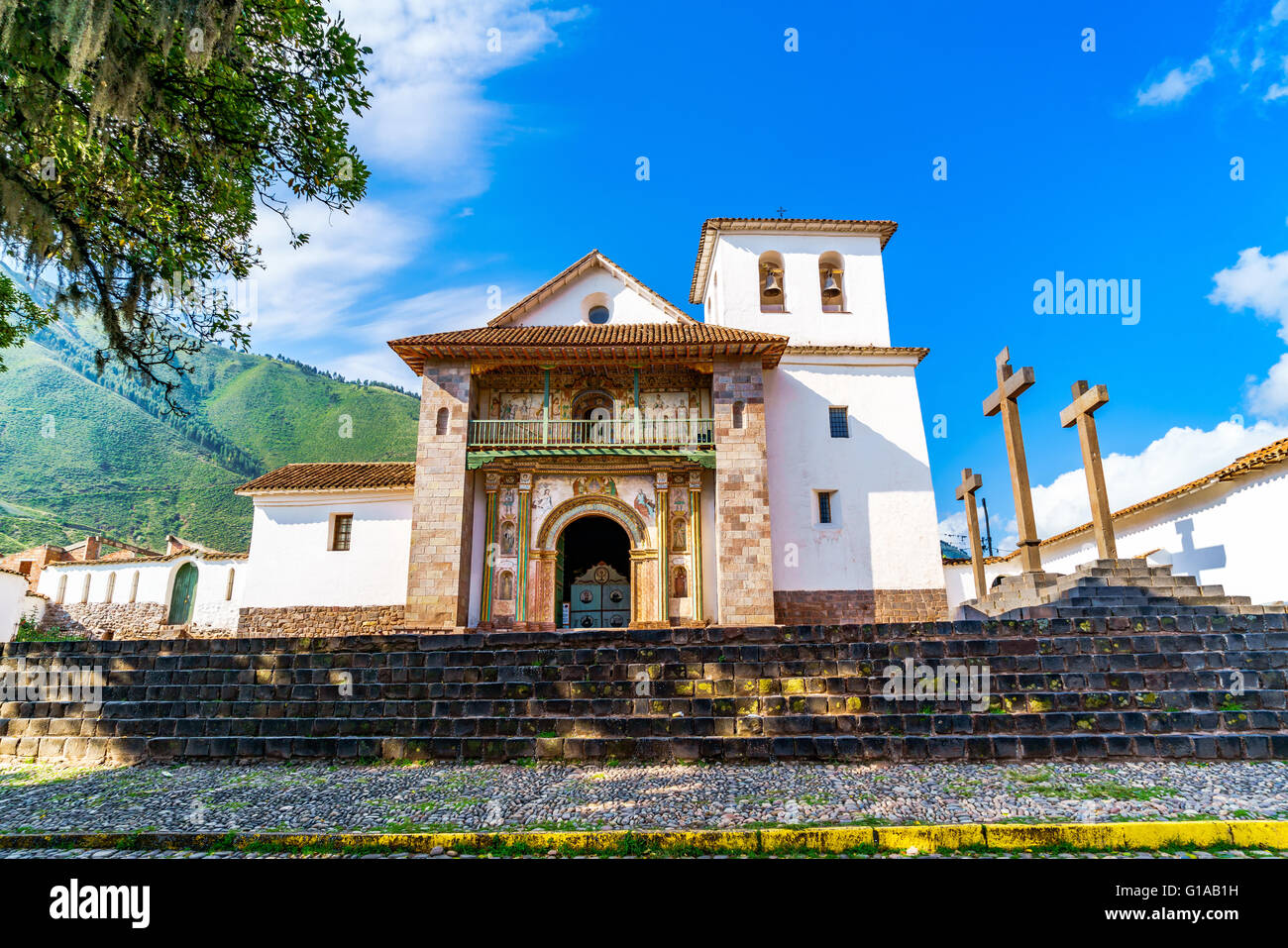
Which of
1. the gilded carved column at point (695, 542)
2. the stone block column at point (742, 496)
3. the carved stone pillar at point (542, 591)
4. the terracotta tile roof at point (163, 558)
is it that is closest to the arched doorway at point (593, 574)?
the carved stone pillar at point (542, 591)

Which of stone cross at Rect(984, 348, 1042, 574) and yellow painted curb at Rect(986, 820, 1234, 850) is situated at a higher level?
stone cross at Rect(984, 348, 1042, 574)

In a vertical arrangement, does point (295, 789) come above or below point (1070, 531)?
below

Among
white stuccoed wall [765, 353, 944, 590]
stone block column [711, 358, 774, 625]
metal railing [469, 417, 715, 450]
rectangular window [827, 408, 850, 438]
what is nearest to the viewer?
stone block column [711, 358, 774, 625]

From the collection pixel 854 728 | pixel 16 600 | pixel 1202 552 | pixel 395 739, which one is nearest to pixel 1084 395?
pixel 1202 552

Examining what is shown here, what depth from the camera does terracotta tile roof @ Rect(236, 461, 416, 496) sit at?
1534cm

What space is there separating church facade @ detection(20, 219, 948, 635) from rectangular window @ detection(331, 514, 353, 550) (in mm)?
44

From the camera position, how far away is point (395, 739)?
22.1 feet

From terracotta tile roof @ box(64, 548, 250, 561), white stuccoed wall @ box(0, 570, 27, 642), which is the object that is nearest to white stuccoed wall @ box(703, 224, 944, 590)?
terracotta tile roof @ box(64, 548, 250, 561)

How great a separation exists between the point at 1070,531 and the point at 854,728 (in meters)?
12.3

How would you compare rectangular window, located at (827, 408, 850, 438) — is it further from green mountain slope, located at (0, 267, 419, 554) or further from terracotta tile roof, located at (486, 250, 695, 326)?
green mountain slope, located at (0, 267, 419, 554)

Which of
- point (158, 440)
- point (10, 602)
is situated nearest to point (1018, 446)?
point (10, 602)

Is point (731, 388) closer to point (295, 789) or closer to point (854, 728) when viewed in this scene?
point (854, 728)

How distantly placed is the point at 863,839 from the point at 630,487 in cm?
1073

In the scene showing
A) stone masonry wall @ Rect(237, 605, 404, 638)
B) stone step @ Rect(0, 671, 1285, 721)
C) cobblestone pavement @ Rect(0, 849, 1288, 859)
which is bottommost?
cobblestone pavement @ Rect(0, 849, 1288, 859)
